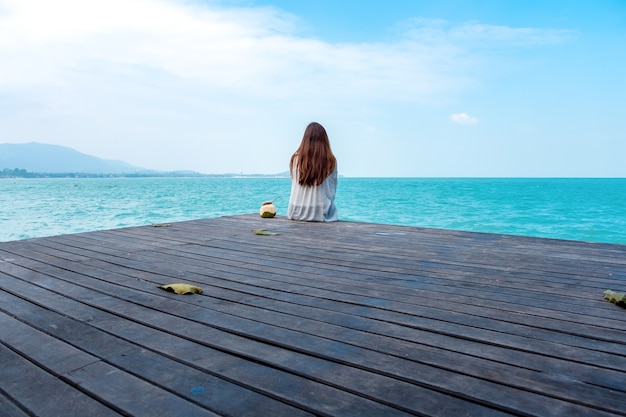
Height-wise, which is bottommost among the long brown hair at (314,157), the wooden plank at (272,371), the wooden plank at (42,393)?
the wooden plank at (42,393)

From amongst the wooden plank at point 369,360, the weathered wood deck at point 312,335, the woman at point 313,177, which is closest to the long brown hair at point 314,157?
the woman at point 313,177

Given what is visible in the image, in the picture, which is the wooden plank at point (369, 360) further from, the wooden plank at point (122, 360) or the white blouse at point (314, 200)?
the white blouse at point (314, 200)

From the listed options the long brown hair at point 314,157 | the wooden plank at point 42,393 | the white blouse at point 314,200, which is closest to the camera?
the wooden plank at point 42,393

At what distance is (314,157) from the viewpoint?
19.8ft

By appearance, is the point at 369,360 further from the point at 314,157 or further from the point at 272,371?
the point at 314,157

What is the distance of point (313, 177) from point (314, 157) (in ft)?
0.89

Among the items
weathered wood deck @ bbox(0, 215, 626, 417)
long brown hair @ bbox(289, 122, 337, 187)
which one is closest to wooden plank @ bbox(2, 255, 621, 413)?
weathered wood deck @ bbox(0, 215, 626, 417)

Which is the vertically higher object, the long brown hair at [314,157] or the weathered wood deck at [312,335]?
the long brown hair at [314,157]

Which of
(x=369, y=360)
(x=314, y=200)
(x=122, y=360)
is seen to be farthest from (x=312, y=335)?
(x=314, y=200)

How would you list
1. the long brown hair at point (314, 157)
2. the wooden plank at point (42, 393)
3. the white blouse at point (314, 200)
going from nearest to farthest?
the wooden plank at point (42, 393), the long brown hair at point (314, 157), the white blouse at point (314, 200)

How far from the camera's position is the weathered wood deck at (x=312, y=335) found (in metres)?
1.37

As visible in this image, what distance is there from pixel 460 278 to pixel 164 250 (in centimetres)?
260

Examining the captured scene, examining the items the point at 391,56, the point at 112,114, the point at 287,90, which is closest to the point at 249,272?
the point at 287,90

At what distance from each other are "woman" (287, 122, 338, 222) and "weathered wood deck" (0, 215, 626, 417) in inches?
95.2
